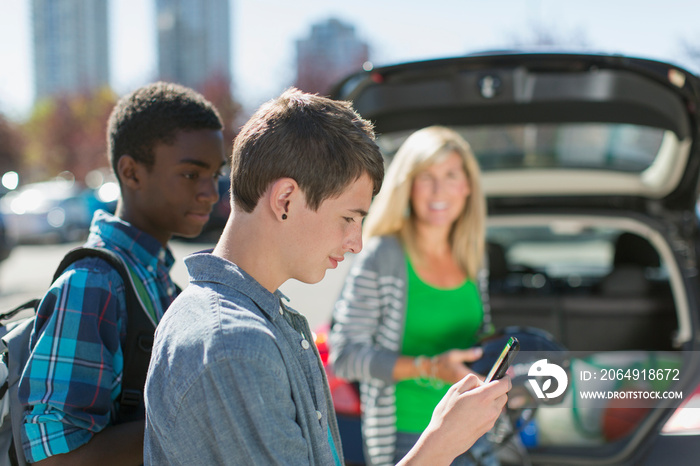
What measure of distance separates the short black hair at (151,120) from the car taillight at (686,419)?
1.80m

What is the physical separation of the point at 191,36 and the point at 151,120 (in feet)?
213

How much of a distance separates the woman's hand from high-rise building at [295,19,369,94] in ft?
76.7

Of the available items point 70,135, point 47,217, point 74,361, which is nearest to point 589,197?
point 74,361

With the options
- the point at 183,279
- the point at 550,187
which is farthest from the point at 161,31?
the point at 550,187

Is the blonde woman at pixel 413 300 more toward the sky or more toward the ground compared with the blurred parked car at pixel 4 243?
more toward the sky

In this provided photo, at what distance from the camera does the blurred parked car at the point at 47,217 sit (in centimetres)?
1478

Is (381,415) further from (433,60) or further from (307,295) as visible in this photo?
(307,295)

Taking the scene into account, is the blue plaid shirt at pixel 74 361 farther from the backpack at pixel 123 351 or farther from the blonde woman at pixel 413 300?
Answer: the blonde woman at pixel 413 300

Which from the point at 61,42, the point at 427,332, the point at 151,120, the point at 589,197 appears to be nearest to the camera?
the point at 151,120

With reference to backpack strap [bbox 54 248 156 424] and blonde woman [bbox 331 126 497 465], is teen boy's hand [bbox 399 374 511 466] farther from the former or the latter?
blonde woman [bbox 331 126 497 465]

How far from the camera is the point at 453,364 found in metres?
1.89

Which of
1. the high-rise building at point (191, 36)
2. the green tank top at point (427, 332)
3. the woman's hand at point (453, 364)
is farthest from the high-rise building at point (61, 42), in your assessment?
the woman's hand at point (453, 364)

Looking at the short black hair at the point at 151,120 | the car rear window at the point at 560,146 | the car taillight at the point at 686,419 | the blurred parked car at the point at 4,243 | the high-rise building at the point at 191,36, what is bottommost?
the blurred parked car at the point at 4,243

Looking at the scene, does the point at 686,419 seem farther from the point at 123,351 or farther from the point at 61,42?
the point at 61,42
